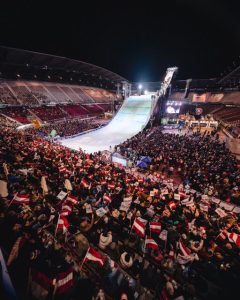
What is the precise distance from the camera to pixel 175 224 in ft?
23.0

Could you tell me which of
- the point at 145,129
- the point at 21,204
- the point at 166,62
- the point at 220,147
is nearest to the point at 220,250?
the point at 21,204

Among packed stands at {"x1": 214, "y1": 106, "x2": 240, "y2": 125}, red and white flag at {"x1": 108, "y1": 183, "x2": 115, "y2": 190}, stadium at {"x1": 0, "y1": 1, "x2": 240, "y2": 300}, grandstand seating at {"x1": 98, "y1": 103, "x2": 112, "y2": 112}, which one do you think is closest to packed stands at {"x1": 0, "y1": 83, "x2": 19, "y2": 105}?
grandstand seating at {"x1": 98, "y1": 103, "x2": 112, "y2": 112}

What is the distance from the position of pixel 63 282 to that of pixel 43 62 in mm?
59165

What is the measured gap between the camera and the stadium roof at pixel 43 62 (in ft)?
137

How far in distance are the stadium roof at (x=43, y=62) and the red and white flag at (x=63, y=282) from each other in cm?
4881

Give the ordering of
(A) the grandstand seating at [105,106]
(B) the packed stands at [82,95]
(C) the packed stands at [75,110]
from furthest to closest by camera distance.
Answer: (A) the grandstand seating at [105,106], (B) the packed stands at [82,95], (C) the packed stands at [75,110]

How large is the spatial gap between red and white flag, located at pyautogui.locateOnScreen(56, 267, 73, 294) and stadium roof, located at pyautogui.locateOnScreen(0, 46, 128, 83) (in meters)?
48.8

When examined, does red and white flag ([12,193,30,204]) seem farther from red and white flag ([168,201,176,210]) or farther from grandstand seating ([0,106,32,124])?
grandstand seating ([0,106,32,124])

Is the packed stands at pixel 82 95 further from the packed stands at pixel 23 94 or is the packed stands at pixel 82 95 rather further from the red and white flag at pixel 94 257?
the red and white flag at pixel 94 257

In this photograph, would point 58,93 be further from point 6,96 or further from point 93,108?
point 6,96

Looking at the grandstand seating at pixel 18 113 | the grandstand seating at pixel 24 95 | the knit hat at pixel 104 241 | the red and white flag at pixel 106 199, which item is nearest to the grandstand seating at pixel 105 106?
the grandstand seating at pixel 24 95

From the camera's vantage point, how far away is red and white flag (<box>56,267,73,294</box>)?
141 inches

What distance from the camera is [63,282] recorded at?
12.1 ft

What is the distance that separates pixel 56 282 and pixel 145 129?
2799 centimetres
